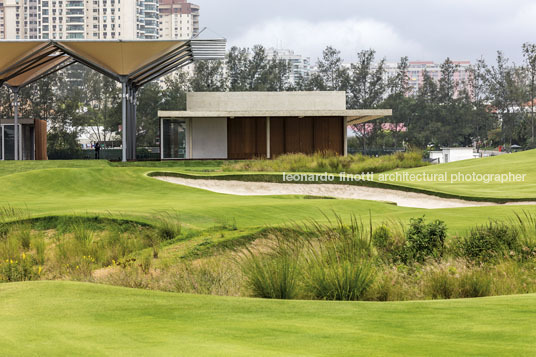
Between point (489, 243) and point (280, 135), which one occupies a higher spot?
point (280, 135)

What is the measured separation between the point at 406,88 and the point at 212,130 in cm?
3877

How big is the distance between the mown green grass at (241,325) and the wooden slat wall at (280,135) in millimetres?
27685

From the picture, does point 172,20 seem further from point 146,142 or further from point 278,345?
point 278,345

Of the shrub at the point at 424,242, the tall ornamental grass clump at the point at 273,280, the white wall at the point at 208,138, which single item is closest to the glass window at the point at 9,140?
the white wall at the point at 208,138

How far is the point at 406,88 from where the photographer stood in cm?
6631

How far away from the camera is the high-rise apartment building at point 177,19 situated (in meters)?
177

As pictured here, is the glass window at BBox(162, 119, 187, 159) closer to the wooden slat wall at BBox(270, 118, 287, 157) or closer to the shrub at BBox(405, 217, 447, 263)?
the wooden slat wall at BBox(270, 118, 287, 157)

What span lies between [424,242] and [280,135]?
25.2 metres

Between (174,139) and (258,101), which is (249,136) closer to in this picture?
(258,101)

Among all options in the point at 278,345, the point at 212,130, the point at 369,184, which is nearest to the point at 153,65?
the point at 212,130

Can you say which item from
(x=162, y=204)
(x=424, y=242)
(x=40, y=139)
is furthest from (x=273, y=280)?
(x=40, y=139)

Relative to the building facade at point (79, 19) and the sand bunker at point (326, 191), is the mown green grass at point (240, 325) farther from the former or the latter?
the building facade at point (79, 19)

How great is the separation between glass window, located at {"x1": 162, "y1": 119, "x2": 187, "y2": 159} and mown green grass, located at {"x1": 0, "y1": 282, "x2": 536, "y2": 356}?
2728cm

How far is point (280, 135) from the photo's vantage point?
3275 centimetres
